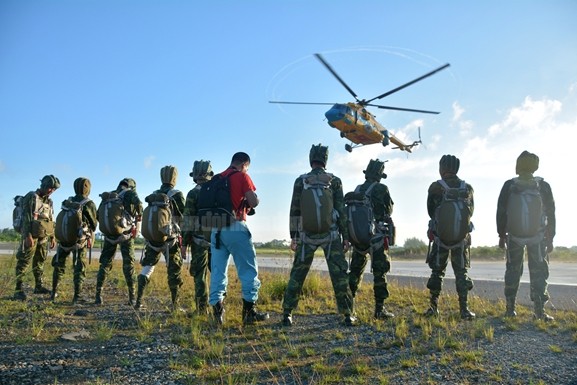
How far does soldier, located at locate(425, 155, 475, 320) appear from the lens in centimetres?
643

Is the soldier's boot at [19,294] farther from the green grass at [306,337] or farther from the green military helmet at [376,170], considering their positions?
the green military helmet at [376,170]

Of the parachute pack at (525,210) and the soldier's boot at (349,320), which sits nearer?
the soldier's boot at (349,320)

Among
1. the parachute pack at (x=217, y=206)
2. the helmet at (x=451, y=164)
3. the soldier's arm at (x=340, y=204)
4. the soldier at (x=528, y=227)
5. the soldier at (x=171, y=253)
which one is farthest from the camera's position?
the soldier at (x=171, y=253)

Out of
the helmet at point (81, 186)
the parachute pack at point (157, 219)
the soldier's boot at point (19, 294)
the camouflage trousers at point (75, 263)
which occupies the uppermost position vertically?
the helmet at point (81, 186)

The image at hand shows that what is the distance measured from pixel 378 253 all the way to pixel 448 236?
3.49 ft

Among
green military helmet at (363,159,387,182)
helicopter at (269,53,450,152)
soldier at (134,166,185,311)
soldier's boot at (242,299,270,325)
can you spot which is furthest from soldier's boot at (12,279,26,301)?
helicopter at (269,53,450,152)

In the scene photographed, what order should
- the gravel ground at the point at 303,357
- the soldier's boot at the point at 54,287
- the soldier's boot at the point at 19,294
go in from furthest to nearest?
the soldier's boot at the point at 54,287 → the soldier's boot at the point at 19,294 → the gravel ground at the point at 303,357

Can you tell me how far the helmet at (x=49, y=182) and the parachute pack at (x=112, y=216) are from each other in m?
2.03

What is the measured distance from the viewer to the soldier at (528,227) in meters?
6.48

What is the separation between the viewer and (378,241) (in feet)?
21.8

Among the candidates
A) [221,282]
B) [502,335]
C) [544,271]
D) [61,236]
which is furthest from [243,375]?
[61,236]

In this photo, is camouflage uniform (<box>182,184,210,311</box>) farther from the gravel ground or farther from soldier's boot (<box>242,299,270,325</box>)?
soldier's boot (<box>242,299,270,325</box>)

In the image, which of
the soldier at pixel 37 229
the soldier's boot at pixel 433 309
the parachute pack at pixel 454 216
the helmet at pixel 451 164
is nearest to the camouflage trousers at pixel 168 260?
the soldier at pixel 37 229

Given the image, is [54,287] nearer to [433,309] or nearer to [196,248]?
[196,248]
